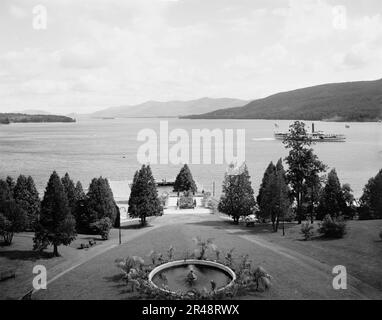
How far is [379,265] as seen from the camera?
112ft

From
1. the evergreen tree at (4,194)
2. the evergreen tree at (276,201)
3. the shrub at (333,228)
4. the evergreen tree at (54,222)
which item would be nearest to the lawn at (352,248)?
the shrub at (333,228)

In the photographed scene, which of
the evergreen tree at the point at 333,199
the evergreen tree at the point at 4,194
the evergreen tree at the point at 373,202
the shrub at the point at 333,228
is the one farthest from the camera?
the evergreen tree at the point at 333,199

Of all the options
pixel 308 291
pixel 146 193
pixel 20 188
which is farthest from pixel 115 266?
pixel 20 188

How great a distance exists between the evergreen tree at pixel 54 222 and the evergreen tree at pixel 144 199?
15280 mm

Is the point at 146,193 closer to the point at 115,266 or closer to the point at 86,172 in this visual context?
the point at 115,266

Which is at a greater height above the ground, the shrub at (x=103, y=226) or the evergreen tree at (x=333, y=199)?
the evergreen tree at (x=333, y=199)

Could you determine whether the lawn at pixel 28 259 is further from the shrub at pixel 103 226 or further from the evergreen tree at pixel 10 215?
the evergreen tree at pixel 10 215

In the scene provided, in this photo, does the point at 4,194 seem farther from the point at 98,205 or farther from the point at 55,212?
the point at 98,205

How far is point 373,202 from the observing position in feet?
189

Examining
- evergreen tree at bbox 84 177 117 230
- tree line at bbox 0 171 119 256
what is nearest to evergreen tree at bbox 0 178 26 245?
tree line at bbox 0 171 119 256

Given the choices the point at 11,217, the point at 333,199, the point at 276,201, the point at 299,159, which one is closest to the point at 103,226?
the point at 11,217

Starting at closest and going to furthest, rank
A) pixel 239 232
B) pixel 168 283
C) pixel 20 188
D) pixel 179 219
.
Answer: pixel 168 283, pixel 239 232, pixel 20 188, pixel 179 219

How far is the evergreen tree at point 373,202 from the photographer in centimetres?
5688

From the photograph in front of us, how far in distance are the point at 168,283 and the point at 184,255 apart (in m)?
5.87
